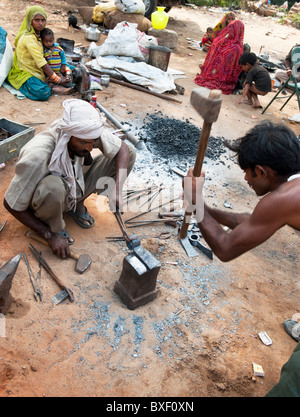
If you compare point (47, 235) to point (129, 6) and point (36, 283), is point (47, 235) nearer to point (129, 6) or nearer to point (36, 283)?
point (36, 283)

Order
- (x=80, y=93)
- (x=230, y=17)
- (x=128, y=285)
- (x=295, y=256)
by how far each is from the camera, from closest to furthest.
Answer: (x=128, y=285), (x=295, y=256), (x=80, y=93), (x=230, y=17)

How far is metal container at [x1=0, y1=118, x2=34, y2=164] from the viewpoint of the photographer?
409 centimetres

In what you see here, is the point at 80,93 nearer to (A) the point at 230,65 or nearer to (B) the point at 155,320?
(A) the point at 230,65

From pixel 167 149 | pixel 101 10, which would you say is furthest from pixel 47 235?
pixel 101 10

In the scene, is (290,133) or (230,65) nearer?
(290,133)

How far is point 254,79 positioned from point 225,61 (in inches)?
33.9

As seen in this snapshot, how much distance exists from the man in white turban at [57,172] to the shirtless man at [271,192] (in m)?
1.31

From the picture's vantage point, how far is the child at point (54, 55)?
570 cm

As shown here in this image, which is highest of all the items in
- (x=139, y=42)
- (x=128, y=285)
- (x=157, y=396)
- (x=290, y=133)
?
(x=290, y=133)

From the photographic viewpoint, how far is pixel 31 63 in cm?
584

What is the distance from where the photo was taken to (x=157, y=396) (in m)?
2.34

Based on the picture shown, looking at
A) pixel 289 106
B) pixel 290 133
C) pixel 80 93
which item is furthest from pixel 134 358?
pixel 289 106

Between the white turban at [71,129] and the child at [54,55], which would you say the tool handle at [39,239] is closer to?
the white turban at [71,129]

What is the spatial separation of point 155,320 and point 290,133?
71.1 inches
